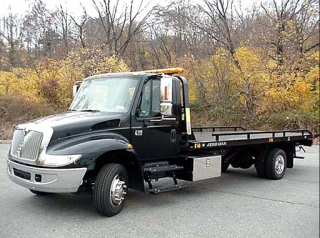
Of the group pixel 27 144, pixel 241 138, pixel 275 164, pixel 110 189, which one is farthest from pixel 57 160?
pixel 275 164

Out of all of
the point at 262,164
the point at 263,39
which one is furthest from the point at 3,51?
the point at 262,164

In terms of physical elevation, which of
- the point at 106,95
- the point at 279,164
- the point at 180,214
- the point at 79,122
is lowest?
the point at 180,214

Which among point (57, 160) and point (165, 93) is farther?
point (165, 93)

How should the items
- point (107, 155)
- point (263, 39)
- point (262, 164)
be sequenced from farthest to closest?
point (263, 39), point (262, 164), point (107, 155)

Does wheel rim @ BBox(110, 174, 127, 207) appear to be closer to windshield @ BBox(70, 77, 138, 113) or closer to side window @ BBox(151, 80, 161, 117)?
windshield @ BBox(70, 77, 138, 113)

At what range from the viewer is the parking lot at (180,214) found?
473 centimetres

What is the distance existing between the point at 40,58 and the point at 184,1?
1201cm

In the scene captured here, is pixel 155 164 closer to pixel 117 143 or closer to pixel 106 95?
pixel 117 143

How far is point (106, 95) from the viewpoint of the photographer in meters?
6.24

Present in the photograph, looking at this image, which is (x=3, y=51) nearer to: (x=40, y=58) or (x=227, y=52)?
(x=40, y=58)

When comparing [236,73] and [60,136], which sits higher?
[236,73]

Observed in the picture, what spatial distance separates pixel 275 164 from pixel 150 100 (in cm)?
371

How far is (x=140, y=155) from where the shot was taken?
6.05 m

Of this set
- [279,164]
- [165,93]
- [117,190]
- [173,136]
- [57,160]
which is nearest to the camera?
[57,160]
